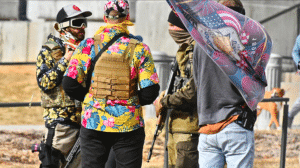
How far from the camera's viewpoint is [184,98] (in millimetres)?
4562

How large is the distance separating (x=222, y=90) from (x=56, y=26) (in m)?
1.95

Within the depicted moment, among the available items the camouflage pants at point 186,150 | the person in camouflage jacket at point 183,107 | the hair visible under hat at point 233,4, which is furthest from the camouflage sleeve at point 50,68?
the hair visible under hat at point 233,4

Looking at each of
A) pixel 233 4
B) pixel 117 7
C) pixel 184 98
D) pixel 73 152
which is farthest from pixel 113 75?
pixel 73 152

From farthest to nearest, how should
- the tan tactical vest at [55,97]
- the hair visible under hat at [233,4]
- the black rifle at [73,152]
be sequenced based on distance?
the black rifle at [73,152]
the tan tactical vest at [55,97]
the hair visible under hat at [233,4]

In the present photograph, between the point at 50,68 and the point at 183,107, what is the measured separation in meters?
1.17

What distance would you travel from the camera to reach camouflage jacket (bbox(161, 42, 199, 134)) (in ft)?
15.0

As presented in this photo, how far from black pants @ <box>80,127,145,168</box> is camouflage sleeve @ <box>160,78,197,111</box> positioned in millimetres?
613

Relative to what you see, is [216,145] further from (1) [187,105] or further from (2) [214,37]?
(1) [187,105]

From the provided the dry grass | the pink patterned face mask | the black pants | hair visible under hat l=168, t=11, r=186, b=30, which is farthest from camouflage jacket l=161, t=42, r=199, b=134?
the dry grass

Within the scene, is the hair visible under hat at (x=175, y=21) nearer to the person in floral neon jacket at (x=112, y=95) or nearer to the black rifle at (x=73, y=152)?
the person in floral neon jacket at (x=112, y=95)

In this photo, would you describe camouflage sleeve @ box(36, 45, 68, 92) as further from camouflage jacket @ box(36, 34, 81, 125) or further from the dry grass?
the dry grass

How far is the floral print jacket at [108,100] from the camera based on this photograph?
3986mm

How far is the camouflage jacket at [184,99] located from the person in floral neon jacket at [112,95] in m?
0.49

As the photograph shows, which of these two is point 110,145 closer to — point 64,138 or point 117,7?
point 64,138
